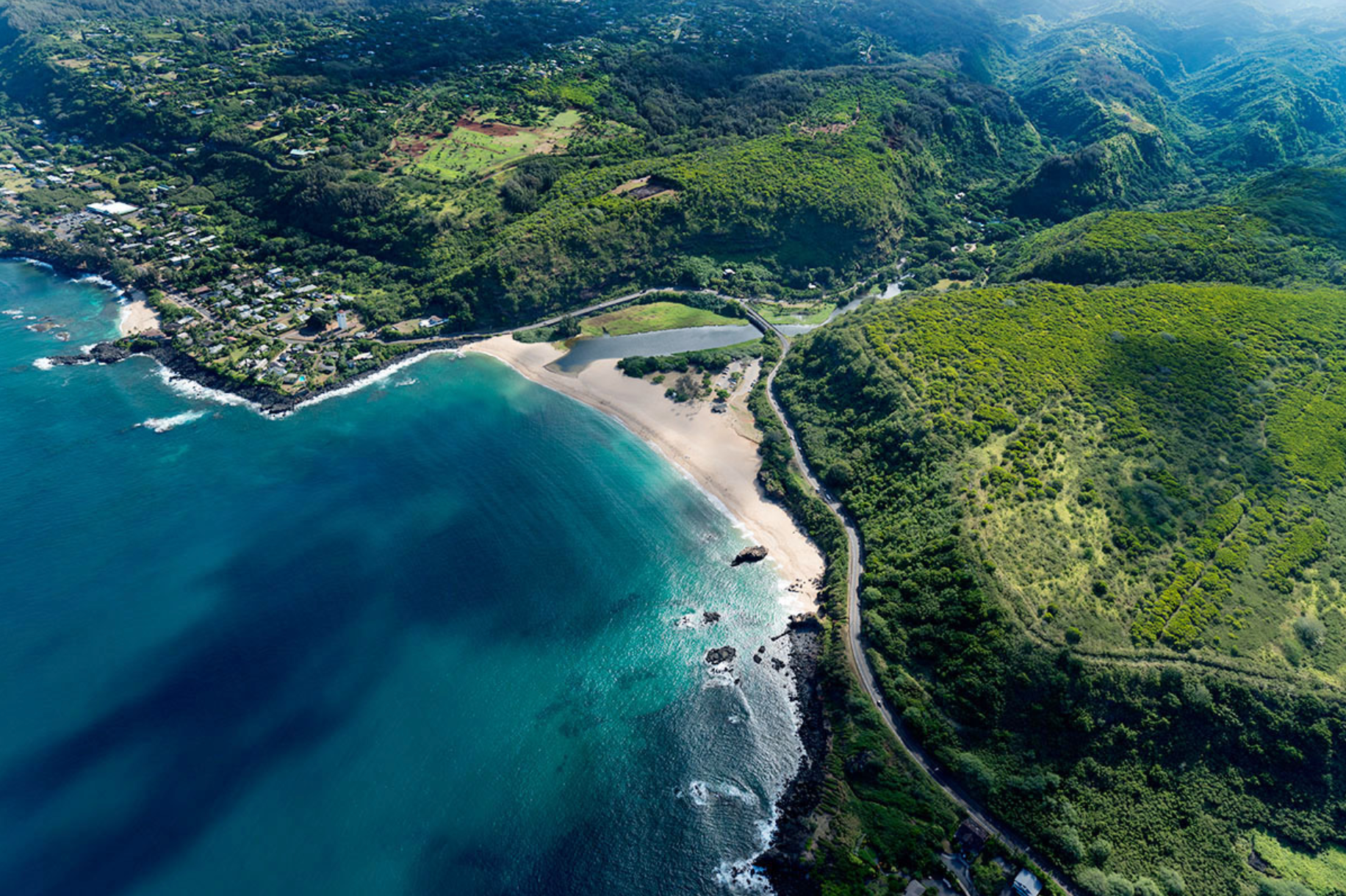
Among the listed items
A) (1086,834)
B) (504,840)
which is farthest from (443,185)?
(1086,834)

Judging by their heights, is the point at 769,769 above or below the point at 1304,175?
below

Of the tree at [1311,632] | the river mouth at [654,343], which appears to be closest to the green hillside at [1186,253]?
the river mouth at [654,343]

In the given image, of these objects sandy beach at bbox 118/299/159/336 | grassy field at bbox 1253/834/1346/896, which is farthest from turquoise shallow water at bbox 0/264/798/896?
grassy field at bbox 1253/834/1346/896

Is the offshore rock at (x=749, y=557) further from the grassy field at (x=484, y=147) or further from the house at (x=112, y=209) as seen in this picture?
the house at (x=112, y=209)

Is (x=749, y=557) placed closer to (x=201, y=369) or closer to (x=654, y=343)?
(x=654, y=343)

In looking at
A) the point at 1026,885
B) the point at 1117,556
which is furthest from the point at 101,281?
the point at 1117,556

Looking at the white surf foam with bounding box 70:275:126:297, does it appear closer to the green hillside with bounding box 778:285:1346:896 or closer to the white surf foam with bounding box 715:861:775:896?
the green hillside with bounding box 778:285:1346:896

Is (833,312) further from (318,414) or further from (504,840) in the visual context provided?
(504,840)
